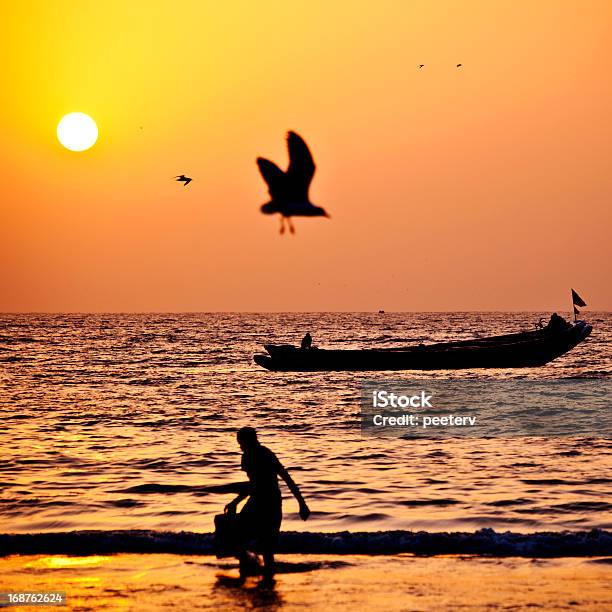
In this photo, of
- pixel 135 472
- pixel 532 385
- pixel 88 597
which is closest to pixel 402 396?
pixel 532 385

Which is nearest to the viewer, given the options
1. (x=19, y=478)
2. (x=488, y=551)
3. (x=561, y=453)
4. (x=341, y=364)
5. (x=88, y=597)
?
(x=88, y=597)

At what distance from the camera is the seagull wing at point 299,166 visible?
5.64 m

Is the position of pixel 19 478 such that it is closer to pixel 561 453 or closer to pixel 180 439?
pixel 180 439

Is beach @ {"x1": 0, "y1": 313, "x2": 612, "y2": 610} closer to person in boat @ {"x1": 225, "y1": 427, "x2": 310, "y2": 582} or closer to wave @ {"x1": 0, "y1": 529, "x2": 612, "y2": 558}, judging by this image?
wave @ {"x1": 0, "y1": 529, "x2": 612, "y2": 558}

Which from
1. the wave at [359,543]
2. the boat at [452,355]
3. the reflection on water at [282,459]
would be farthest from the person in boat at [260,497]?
the boat at [452,355]

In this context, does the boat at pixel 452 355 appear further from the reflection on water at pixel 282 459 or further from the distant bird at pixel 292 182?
the distant bird at pixel 292 182

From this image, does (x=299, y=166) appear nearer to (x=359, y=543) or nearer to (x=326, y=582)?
(x=326, y=582)

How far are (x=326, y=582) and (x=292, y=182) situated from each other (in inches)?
224

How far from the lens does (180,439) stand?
963 inches

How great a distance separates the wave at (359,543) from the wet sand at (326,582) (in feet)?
1.06

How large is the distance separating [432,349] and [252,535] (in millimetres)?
40177

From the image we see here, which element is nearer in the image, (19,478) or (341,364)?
(19,478)

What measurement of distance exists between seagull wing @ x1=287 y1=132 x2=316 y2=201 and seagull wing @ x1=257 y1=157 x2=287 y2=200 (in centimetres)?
5

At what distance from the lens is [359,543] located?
11797mm
